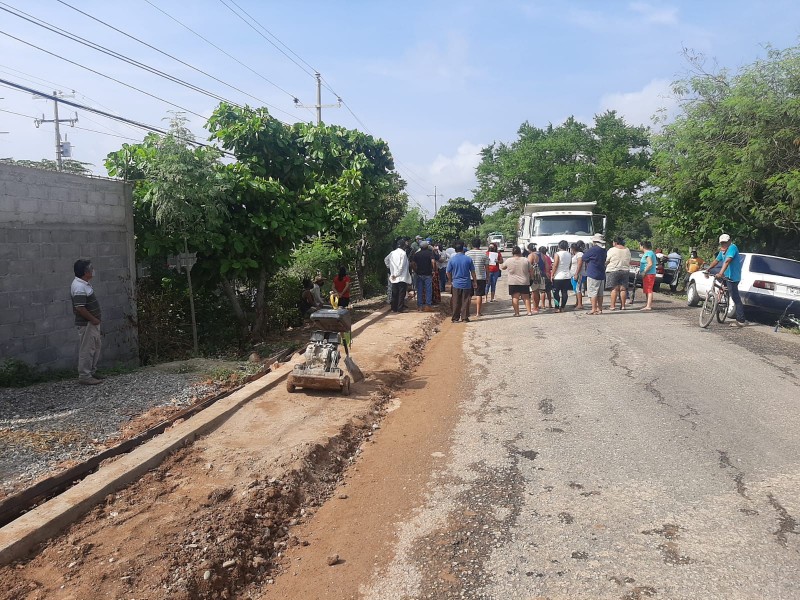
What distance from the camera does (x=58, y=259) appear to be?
877 cm

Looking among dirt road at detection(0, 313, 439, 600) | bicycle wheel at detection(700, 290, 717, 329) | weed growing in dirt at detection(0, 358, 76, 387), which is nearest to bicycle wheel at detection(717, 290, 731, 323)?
bicycle wheel at detection(700, 290, 717, 329)

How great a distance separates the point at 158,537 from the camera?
417 centimetres

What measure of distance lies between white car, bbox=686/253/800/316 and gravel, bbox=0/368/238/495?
1119 cm

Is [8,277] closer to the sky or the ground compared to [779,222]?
closer to the ground

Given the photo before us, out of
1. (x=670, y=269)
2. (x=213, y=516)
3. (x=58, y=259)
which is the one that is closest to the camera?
(x=213, y=516)

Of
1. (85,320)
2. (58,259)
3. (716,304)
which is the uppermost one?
(58,259)

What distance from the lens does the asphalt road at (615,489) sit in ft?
12.3

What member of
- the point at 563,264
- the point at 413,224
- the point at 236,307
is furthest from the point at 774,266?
the point at 413,224

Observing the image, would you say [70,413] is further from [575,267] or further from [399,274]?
[575,267]

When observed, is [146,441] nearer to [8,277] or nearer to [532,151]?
[8,277]

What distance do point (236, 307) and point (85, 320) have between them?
4379 millimetres

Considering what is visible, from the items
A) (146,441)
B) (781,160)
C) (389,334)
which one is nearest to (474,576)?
(146,441)

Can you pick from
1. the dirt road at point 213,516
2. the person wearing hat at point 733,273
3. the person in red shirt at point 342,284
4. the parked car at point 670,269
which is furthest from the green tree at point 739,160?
the dirt road at point 213,516

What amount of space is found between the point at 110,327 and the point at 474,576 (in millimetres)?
7801
